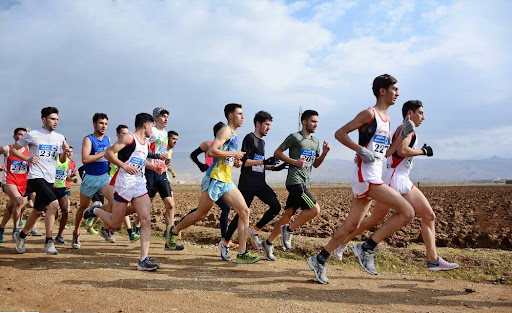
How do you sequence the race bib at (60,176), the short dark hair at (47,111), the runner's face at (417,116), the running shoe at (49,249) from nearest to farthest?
the runner's face at (417,116) < the running shoe at (49,249) < the short dark hair at (47,111) < the race bib at (60,176)

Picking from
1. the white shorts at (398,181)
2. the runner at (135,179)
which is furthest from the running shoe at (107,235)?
the white shorts at (398,181)

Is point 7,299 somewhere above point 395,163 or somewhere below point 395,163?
below

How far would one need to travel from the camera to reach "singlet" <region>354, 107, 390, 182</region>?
4.85m

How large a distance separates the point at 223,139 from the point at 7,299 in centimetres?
317

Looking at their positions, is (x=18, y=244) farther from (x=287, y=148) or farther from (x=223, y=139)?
(x=287, y=148)

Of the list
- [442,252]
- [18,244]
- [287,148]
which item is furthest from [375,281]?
[18,244]

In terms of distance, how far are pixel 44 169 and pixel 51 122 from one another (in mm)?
776

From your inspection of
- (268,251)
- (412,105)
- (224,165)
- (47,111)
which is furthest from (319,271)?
(47,111)

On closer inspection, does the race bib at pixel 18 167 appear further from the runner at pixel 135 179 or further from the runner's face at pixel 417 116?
the runner's face at pixel 417 116

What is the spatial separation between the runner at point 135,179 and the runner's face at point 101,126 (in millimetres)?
1735

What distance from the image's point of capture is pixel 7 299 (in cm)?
418

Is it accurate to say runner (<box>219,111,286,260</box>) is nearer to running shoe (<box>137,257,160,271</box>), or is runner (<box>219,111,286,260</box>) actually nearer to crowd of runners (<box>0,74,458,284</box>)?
crowd of runners (<box>0,74,458,284</box>)

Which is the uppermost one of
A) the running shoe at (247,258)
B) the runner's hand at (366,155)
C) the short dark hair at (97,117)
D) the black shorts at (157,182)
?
the short dark hair at (97,117)

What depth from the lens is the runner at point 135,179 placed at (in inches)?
219
